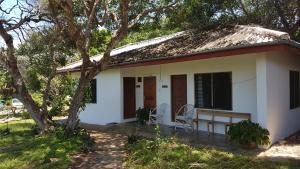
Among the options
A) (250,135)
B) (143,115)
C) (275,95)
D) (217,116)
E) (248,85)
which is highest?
(248,85)

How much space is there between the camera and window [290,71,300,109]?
12.6 m

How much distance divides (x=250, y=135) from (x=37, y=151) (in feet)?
20.4

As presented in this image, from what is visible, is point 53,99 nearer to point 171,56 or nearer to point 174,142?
point 171,56

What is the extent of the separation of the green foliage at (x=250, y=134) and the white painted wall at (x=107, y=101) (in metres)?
7.08

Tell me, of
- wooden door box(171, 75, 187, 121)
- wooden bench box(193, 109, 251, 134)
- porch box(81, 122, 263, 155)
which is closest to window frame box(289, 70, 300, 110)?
wooden bench box(193, 109, 251, 134)

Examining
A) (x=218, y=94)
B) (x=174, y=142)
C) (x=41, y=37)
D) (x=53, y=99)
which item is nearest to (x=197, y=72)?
(x=218, y=94)

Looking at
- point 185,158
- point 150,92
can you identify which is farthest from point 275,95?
point 150,92

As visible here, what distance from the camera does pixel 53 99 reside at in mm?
21953

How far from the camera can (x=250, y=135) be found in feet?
31.3

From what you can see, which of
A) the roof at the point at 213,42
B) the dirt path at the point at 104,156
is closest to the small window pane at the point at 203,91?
the roof at the point at 213,42

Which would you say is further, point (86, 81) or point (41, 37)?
point (41, 37)

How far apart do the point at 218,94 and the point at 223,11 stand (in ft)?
32.0

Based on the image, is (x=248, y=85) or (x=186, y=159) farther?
(x=248, y=85)

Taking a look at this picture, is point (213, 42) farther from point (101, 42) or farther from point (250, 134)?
point (101, 42)
